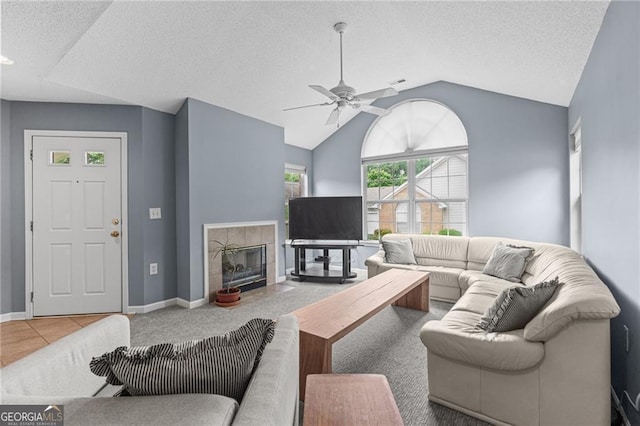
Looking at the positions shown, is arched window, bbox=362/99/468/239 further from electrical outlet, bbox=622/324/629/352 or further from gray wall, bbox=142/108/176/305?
gray wall, bbox=142/108/176/305

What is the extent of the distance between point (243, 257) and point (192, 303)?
0.98 metres

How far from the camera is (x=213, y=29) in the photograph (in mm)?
2840

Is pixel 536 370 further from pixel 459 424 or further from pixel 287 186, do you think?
pixel 287 186

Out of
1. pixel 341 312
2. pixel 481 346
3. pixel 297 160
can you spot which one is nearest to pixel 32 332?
pixel 341 312

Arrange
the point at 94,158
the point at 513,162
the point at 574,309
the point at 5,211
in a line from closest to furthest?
the point at 574,309 < the point at 5,211 < the point at 94,158 < the point at 513,162

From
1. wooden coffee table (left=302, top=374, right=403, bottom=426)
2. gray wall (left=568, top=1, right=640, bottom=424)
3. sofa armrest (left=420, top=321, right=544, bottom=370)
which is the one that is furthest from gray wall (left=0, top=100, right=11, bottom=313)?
gray wall (left=568, top=1, right=640, bottom=424)

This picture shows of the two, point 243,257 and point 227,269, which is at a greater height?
point 243,257

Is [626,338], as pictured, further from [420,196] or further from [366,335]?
[420,196]

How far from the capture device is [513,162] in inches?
174

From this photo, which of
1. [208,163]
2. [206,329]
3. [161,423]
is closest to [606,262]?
[161,423]

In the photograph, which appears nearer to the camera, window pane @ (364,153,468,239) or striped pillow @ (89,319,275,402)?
striped pillow @ (89,319,275,402)

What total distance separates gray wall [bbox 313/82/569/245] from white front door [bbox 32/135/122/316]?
4.76 metres

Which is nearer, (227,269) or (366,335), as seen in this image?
(366,335)

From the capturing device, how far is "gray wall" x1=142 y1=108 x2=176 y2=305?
12.3 ft
